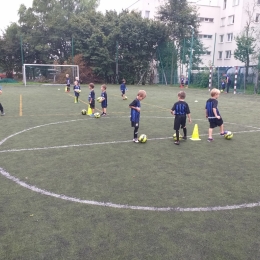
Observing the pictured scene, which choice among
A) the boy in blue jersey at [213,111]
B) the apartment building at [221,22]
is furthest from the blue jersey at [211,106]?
the apartment building at [221,22]

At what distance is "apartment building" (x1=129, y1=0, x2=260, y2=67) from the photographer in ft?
142

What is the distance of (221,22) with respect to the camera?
48.5m

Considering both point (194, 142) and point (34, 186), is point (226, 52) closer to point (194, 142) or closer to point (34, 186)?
point (194, 142)

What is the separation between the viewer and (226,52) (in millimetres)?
46656

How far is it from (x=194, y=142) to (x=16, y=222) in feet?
17.0

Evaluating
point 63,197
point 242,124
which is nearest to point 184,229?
point 63,197

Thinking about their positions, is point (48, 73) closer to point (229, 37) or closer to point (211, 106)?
point (229, 37)

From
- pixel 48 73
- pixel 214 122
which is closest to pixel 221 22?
pixel 48 73

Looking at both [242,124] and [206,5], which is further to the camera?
[206,5]

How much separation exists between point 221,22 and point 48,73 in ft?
99.6

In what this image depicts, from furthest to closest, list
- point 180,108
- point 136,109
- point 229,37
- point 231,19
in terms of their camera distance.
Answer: point 229,37 → point 231,19 → point 136,109 → point 180,108

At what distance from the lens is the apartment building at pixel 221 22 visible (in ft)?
142

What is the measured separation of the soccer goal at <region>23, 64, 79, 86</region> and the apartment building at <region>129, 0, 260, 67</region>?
17110 mm

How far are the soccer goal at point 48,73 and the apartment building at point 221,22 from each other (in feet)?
56.1
